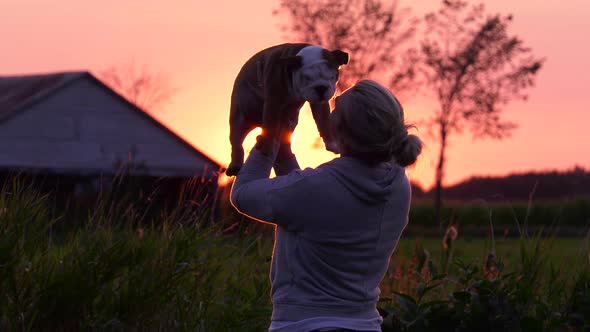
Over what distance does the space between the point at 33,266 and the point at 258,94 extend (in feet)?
7.37

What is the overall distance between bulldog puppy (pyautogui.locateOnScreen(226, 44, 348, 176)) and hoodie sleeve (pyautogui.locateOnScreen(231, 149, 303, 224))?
0.09 metres

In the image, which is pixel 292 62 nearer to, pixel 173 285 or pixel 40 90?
pixel 173 285

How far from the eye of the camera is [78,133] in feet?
81.7

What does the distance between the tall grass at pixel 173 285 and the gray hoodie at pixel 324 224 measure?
216 centimetres

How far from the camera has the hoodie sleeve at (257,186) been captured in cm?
292

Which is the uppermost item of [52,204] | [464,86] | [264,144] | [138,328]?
[464,86]

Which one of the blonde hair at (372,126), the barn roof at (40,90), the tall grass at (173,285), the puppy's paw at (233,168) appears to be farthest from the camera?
the barn roof at (40,90)

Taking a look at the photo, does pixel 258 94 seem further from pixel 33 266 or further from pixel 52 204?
pixel 52 204

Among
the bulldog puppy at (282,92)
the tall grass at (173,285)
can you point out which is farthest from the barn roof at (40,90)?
the bulldog puppy at (282,92)

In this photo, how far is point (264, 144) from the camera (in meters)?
3.06

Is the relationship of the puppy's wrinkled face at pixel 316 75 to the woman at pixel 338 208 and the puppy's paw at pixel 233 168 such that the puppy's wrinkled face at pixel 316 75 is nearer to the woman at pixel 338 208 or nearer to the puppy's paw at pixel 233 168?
the woman at pixel 338 208

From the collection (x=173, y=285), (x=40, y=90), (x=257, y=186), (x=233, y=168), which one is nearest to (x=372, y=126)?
(x=257, y=186)

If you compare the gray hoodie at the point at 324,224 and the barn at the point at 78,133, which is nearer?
the gray hoodie at the point at 324,224

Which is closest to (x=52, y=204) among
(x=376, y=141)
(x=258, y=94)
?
(x=258, y=94)
